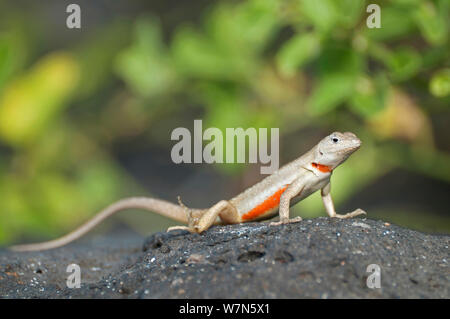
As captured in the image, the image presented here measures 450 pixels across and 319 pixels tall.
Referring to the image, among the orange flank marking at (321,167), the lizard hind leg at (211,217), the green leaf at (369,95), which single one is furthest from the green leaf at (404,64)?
the lizard hind leg at (211,217)

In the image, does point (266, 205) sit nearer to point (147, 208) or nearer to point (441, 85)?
point (147, 208)

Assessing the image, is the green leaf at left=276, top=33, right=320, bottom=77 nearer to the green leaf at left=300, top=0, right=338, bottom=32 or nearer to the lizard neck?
the green leaf at left=300, top=0, right=338, bottom=32

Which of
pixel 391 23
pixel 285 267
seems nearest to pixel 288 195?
pixel 285 267

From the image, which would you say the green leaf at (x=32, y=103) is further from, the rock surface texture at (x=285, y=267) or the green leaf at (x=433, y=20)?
the green leaf at (x=433, y=20)

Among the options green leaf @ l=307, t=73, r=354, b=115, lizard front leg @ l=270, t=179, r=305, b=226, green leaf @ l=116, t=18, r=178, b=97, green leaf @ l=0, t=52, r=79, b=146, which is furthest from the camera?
green leaf @ l=0, t=52, r=79, b=146

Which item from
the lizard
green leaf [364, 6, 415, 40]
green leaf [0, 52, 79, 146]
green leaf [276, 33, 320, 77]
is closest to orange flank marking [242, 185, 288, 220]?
the lizard
